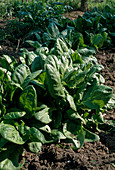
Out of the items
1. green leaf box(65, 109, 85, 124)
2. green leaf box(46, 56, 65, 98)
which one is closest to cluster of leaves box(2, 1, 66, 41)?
green leaf box(46, 56, 65, 98)

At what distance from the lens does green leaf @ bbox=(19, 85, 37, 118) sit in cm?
254

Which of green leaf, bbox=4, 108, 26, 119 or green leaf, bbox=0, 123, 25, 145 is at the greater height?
green leaf, bbox=4, 108, 26, 119

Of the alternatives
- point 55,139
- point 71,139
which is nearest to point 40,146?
point 55,139

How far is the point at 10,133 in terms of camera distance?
2447 mm

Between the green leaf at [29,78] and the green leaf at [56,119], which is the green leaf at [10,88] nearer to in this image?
the green leaf at [29,78]

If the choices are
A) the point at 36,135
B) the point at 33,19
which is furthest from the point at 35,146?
the point at 33,19

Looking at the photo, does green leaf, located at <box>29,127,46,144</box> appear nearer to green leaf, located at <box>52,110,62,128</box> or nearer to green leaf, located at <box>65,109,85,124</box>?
green leaf, located at <box>52,110,62,128</box>

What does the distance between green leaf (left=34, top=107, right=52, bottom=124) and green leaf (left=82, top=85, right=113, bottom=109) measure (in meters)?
0.54

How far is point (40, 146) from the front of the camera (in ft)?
8.64

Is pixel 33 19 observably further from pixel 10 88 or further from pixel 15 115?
pixel 15 115

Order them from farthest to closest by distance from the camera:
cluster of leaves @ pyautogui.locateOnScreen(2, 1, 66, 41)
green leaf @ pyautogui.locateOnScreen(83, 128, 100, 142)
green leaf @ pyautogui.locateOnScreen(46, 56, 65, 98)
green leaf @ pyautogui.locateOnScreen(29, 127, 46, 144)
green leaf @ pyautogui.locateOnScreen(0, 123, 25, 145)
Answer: cluster of leaves @ pyautogui.locateOnScreen(2, 1, 66, 41), green leaf @ pyautogui.locateOnScreen(83, 128, 100, 142), green leaf @ pyautogui.locateOnScreen(46, 56, 65, 98), green leaf @ pyautogui.locateOnScreen(29, 127, 46, 144), green leaf @ pyautogui.locateOnScreen(0, 123, 25, 145)

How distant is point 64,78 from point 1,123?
3.32 ft

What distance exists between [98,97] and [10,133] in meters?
1.22

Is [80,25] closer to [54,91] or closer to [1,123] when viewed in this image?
[54,91]
